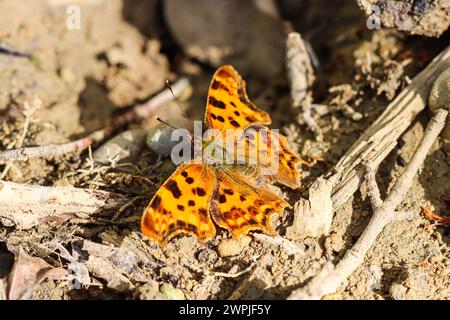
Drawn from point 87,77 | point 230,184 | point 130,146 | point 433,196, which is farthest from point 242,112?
point 87,77

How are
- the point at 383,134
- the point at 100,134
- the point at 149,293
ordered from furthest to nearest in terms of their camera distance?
the point at 100,134, the point at 383,134, the point at 149,293

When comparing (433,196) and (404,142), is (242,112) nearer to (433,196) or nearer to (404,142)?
(404,142)

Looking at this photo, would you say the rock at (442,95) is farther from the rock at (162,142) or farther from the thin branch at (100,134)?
the thin branch at (100,134)

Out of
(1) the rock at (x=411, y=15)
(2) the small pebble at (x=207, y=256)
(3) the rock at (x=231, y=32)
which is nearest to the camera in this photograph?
(2) the small pebble at (x=207, y=256)

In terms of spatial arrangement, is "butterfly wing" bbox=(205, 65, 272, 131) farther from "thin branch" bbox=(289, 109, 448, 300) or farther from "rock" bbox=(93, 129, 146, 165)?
"thin branch" bbox=(289, 109, 448, 300)

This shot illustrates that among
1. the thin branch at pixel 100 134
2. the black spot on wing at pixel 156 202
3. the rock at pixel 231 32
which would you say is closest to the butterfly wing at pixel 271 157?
the black spot on wing at pixel 156 202

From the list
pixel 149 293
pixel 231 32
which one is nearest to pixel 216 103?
pixel 149 293

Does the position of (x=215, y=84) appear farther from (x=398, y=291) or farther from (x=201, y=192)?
(x=398, y=291)
